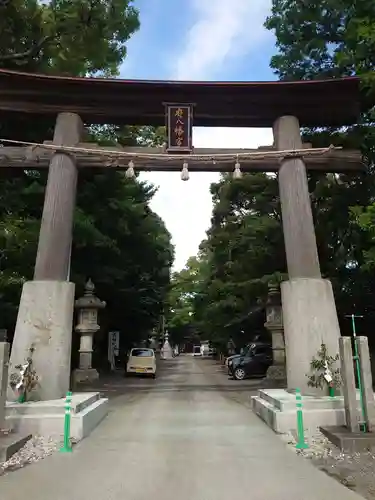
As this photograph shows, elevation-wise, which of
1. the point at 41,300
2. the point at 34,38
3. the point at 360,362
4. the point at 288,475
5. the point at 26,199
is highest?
the point at 34,38

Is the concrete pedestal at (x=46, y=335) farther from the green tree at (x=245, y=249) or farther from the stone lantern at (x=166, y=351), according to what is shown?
the stone lantern at (x=166, y=351)

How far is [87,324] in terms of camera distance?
18.9 meters

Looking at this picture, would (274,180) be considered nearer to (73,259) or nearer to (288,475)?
(73,259)

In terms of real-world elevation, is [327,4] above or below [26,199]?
above

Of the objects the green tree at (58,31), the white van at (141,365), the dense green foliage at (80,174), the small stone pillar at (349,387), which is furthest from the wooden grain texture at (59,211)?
the white van at (141,365)

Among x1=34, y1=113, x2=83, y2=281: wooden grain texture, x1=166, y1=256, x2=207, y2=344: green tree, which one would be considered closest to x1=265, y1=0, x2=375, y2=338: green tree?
x1=34, y1=113, x2=83, y2=281: wooden grain texture

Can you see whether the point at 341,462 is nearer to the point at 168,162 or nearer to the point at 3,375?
the point at 3,375

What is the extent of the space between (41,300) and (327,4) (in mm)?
12865

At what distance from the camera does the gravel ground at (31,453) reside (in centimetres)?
625

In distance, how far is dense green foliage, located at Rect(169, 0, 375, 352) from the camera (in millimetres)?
12000

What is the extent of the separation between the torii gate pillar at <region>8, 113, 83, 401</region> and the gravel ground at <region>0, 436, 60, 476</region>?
5.04 ft

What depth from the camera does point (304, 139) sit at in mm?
14922

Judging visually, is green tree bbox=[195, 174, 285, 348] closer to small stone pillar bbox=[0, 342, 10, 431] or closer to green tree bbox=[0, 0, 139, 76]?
green tree bbox=[0, 0, 139, 76]

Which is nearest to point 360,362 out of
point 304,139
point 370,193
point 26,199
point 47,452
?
point 47,452
